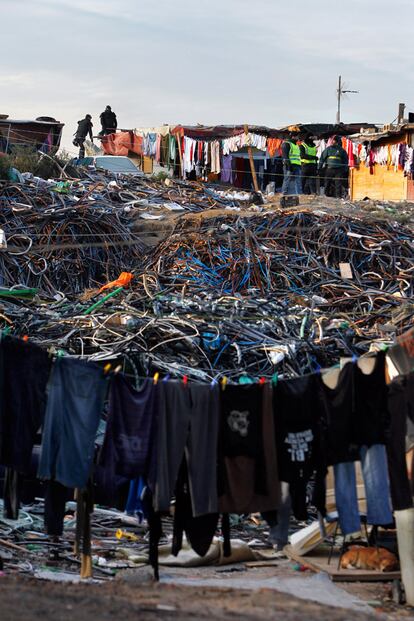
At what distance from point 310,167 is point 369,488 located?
19.6m

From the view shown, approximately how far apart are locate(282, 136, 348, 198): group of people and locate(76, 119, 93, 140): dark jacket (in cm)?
892

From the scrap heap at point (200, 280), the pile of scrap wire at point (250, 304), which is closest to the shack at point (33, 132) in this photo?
the scrap heap at point (200, 280)

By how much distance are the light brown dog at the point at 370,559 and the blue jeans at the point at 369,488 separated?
98 cm

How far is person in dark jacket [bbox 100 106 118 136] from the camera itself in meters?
37.1

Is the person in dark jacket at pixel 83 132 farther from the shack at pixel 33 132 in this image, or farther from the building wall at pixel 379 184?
the building wall at pixel 379 184

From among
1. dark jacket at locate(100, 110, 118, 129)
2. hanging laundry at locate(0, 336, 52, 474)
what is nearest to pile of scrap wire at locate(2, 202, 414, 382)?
hanging laundry at locate(0, 336, 52, 474)

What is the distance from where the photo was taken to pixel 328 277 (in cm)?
2134

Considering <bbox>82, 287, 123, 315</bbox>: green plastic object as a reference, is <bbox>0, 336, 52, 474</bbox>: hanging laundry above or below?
below

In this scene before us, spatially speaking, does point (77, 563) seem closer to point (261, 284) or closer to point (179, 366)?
point (179, 366)

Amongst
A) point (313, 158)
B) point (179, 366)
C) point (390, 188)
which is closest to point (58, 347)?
point (179, 366)

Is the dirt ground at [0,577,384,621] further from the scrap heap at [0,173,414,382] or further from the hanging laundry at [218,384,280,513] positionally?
the scrap heap at [0,173,414,382]

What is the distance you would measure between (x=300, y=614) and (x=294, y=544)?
434 cm

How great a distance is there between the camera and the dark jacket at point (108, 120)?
37.1 metres

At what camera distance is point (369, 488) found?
10297 millimetres
